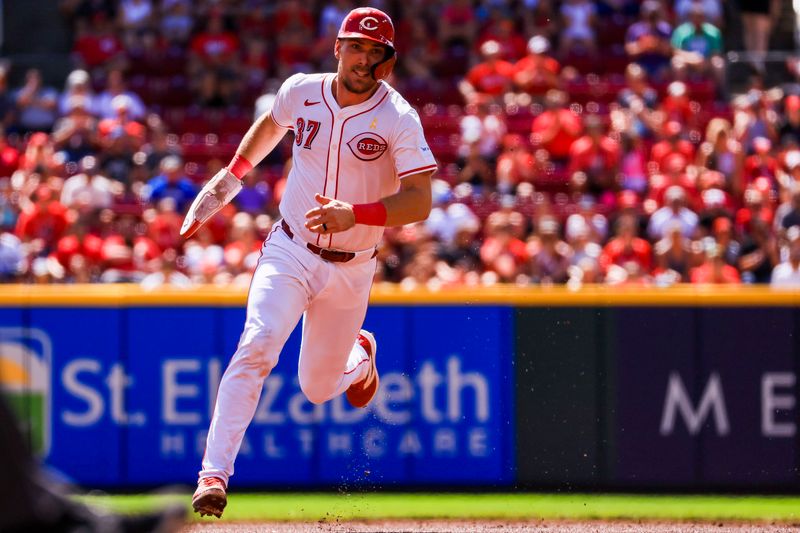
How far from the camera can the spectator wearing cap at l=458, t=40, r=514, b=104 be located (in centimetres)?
1453

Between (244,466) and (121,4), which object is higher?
(121,4)

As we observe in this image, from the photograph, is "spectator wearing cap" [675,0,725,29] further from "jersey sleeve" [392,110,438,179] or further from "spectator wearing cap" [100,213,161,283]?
"jersey sleeve" [392,110,438,179]

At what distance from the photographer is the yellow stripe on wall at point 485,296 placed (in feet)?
33.9

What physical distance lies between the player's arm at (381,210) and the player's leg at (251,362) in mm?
407

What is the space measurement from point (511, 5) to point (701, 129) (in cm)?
313

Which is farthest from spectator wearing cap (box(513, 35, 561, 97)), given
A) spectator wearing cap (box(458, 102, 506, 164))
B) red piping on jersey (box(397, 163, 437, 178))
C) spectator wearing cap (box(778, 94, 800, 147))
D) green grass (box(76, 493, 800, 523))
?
red piping on jersey (box(397, 163, 437, 178))

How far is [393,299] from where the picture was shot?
10406 mm

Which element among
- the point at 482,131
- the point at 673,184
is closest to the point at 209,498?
the point at 673,184

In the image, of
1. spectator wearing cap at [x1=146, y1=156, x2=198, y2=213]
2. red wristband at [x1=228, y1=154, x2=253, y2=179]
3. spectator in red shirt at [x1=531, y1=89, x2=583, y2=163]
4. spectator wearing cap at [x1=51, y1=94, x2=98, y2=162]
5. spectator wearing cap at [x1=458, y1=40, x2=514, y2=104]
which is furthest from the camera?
spectator wearing cap at [x1=458, y1=40, x2=514, y2=104]

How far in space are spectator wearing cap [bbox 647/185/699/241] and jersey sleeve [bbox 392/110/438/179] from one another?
18.9 ft

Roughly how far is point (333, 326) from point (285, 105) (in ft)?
3.56

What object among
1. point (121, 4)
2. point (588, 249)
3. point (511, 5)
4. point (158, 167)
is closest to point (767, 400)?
point (588, 249)

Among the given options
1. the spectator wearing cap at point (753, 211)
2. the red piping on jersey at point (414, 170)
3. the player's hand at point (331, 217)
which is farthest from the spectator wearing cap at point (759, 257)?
the player's hand at point (331, 217)

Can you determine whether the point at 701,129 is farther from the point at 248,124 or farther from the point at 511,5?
the point at 248,124
